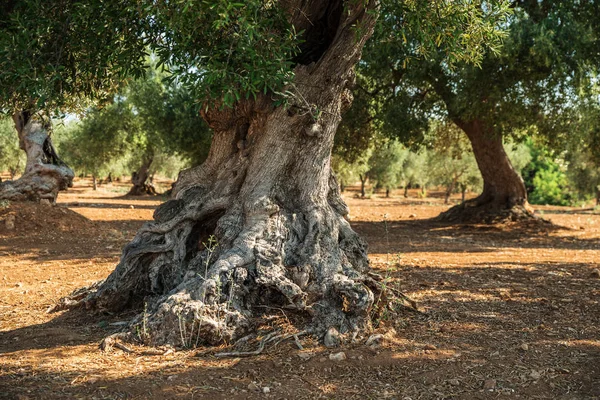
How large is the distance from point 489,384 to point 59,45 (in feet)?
15.7

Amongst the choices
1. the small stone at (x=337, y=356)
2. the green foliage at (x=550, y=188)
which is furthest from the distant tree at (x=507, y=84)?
the green foliage at (x=550, y=188)

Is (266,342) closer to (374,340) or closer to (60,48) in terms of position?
(374,340)

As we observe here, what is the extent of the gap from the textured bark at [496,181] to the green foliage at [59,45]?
518 inches

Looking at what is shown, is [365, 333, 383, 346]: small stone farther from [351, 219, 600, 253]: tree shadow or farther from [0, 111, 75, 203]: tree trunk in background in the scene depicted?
[0, 111, 75, 203]: tree trunk in background

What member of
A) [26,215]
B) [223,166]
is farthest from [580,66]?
[26,215]

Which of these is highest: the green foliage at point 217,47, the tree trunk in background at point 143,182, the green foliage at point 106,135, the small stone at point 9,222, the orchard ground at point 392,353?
the green foliage at point 106,135

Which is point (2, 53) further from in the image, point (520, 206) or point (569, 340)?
point (520, 206)

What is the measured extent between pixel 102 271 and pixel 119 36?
4.91m

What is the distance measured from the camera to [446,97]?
15.2 meters

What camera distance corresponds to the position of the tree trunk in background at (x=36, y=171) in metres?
13.8

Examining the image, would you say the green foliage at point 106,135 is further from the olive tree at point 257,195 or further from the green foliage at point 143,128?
the olive tree at point 257,195

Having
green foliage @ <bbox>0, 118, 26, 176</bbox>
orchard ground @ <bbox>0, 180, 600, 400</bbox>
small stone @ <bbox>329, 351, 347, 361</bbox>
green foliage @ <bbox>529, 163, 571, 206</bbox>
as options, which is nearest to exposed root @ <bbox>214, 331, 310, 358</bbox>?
orchard ground @ <bbox>0, 180, 600, 400</bbox>

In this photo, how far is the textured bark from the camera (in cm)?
1631

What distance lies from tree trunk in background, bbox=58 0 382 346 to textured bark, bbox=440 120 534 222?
10694mm
